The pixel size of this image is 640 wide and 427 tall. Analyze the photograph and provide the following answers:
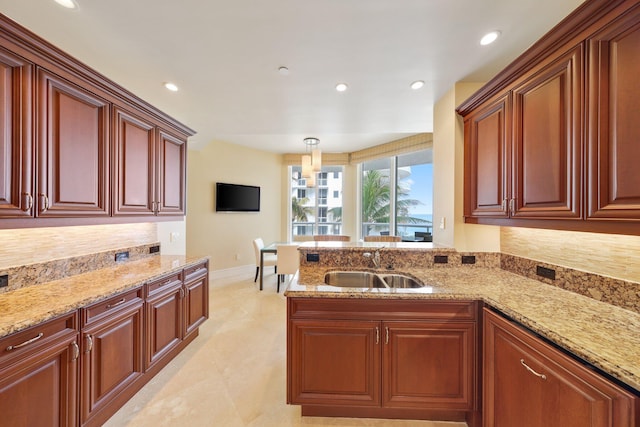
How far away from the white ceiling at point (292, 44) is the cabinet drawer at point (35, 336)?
1798 millimetres

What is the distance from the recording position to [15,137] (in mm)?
1316

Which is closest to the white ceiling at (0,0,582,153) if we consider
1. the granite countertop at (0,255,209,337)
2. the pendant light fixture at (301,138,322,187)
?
the pendant light fixture at (301,138,322,187)

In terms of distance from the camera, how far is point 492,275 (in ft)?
6.41

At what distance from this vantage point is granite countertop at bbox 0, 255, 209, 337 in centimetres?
116

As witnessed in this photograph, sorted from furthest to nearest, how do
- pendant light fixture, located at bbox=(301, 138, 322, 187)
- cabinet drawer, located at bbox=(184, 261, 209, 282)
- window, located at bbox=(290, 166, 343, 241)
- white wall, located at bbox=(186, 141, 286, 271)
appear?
1. window, located at bbox=(290, 166, 343, 241)
2. white wall, located at bbox=(186, 141, 286, 271)
3. pendant light fixture, located at bbox=(301, 138, 322, 187)
4. cabinet drawer, located at bbox=(184, 261, 209, 282)

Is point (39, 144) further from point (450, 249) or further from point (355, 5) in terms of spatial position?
point (450, 249)

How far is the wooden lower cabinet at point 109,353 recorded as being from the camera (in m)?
1.43

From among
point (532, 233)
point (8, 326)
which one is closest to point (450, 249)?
point (532, 233)

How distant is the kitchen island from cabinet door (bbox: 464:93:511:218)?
0.54 m

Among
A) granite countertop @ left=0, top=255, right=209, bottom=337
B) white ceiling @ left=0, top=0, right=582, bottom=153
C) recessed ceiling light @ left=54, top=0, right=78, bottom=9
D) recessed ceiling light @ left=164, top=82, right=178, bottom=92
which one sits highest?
recessed ceiling light @ left=164, top=82, right=178, bottom=92

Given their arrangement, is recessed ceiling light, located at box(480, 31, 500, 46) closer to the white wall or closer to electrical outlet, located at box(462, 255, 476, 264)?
electrical outlet, located at box(462, 255, 476, 264)

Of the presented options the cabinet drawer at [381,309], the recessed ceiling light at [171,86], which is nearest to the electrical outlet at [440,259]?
the cabinet drawer at [381,309]

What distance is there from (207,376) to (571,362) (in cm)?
245

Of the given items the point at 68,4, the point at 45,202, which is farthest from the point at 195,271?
the point at 68,4
